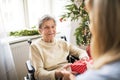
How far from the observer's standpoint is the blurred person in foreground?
0.60 metres

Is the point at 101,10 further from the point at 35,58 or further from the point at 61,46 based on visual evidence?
the point at 61,46

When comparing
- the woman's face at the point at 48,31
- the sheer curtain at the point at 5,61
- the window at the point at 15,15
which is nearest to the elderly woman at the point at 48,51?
the woman's face at the point at 48,31

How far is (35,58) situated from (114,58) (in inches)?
55.6

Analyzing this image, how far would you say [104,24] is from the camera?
63 cm

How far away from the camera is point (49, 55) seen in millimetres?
2051

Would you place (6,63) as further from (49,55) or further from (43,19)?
(43,19)

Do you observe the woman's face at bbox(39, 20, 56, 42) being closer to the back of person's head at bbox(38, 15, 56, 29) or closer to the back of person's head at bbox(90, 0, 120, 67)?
the back of person's head at bbox(38, 15, 56, 29)

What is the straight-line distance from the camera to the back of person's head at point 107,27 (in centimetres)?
62

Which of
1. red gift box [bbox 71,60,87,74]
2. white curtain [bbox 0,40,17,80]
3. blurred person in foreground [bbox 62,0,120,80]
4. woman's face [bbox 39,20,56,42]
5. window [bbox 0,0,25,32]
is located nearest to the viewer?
blurred person in foreground [bbox 62,0,120,80]

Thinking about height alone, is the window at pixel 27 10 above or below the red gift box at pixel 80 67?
above

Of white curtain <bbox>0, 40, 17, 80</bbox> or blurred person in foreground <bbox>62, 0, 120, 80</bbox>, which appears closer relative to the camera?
blurred person in foreground <bbox>62, 0, 120, 80</bbox>

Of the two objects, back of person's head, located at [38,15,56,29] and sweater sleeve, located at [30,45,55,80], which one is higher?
back of person's head, located at [38,15,56,29]

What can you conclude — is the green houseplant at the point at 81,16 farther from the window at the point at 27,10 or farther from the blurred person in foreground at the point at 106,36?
the blurred person in foreground at the point at 106,36

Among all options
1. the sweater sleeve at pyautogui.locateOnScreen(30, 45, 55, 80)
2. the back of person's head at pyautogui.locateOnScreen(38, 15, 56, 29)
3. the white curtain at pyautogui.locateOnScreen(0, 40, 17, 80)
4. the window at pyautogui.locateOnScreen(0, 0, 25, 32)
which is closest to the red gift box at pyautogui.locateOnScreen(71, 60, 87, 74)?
the sweater sleeve at pyautogui.locateOnScreen(30, 45, 55, 80)
